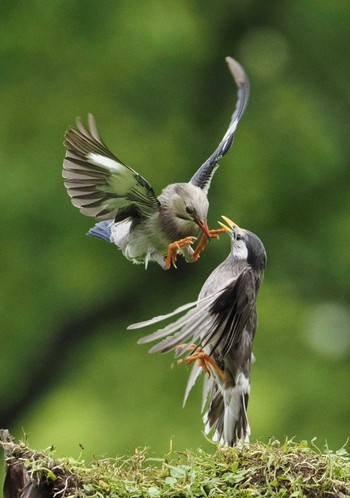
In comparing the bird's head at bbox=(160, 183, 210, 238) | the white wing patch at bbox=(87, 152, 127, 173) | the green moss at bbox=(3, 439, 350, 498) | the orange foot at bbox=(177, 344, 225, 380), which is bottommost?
the green moss at bbox=(3, 439, 350, 498)

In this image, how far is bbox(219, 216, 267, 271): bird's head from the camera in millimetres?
5637

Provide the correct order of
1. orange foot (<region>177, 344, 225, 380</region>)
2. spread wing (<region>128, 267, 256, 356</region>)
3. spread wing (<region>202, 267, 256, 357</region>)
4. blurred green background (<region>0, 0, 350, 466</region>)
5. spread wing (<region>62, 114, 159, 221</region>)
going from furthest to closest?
blurred green background (<region>0, 0, 350, 466</region>)
spread wing (<region>62, 114, 159, 221</region>)
orange foot (<region>177, 344, 225, 380</region>)
spread wing (<region>202, 267, 256, 357</region>)
spread wing (<region>128, 267, 256, 356</region>)

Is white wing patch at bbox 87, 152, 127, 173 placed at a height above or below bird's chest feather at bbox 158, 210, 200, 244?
above

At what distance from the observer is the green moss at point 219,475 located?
4.63 m

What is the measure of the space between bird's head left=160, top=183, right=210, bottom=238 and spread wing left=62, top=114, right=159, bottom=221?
9 cm

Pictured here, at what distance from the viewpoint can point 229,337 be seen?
5.39 m

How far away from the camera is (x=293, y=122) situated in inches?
454

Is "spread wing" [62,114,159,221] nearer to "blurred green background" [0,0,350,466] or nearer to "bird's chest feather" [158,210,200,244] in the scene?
"bird's chest feather" [158,210,200,244]

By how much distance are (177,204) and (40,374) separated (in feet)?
19.5

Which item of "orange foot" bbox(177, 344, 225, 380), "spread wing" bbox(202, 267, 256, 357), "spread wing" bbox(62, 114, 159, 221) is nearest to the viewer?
"spread wing" bbox(202, 267, 256, 357)

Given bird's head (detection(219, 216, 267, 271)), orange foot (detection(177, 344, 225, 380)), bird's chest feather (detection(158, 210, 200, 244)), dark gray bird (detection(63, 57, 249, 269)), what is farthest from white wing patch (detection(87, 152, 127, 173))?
orange foot (detection(177, 344, 225, 380))

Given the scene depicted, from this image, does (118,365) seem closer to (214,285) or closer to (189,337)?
(214,285)

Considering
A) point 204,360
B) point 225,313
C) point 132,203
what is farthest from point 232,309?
point 132,203

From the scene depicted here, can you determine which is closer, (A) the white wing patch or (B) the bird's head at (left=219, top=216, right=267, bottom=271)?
(A) the white wing patch
